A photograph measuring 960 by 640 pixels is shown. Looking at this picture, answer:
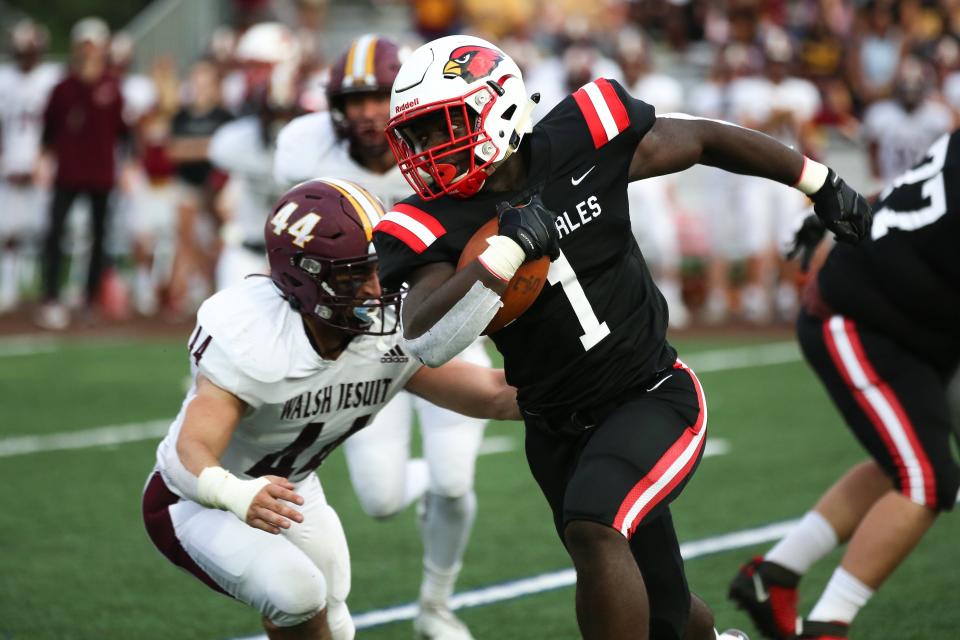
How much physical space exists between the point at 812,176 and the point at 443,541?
178 centimetres

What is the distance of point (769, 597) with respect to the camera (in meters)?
4.23

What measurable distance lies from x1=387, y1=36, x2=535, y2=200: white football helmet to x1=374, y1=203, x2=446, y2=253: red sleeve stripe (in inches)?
2.4

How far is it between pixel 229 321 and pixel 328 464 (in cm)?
349

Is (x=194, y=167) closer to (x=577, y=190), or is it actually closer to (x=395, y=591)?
(x=395, y=591)

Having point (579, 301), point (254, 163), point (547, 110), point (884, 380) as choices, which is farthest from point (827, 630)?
point (547, 110)

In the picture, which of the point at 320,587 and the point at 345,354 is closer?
the point at 320,587

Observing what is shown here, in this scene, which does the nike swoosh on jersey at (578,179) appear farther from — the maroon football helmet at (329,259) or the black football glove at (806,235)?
the black football glove at (806,235)

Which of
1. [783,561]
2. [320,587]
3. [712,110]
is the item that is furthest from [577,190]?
[712,110]

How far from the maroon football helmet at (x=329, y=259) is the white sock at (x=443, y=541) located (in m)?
1.11

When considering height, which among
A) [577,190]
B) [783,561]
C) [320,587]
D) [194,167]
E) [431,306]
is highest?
[577,190]

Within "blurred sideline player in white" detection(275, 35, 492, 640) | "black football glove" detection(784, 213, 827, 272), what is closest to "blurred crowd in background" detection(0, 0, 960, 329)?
"blurred sideline player in white" detection(275, 35, 492, 640)

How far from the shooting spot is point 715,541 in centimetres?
539

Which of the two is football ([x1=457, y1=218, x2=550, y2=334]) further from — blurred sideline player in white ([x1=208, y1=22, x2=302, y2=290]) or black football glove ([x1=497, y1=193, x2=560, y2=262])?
blurred sideline player in white ([x1=208, y1=22, x2=302, y2=290])

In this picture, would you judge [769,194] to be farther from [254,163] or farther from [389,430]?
[389,430]
